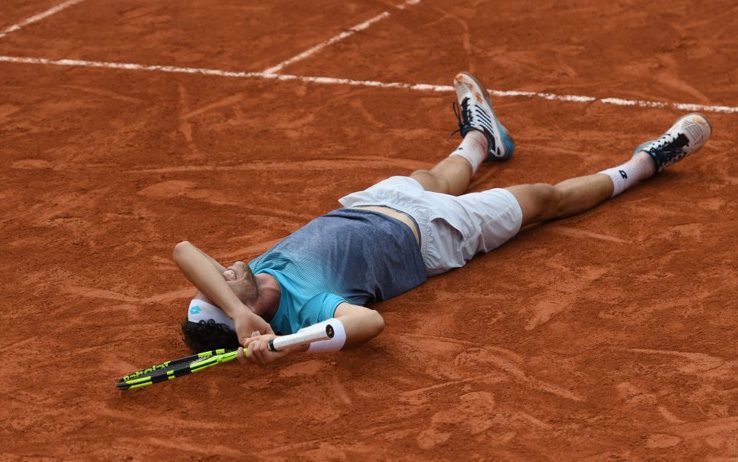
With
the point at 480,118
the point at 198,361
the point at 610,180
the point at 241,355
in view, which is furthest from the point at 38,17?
the point at 241,355

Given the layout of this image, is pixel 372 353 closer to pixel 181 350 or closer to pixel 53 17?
pixel 181 350

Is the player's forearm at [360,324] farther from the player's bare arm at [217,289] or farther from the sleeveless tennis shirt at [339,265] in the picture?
the player's bare arm at [217,289]

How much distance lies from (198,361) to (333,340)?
0.69 meters

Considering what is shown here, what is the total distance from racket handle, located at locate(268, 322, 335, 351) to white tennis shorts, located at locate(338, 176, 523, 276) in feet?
4.11

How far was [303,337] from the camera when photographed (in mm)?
6035

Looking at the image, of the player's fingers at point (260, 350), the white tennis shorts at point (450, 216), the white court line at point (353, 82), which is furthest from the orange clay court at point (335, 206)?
the player's fingers at point (260, 350)

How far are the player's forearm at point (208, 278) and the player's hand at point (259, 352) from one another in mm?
202

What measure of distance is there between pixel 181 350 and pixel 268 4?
20.9ft

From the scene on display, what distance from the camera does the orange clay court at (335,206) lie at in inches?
229

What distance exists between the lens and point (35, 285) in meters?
7.38

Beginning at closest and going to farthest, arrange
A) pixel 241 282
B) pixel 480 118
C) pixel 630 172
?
pixel 241 282
pixel 630 172
pixel 480 118

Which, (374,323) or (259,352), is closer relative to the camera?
(259,352)

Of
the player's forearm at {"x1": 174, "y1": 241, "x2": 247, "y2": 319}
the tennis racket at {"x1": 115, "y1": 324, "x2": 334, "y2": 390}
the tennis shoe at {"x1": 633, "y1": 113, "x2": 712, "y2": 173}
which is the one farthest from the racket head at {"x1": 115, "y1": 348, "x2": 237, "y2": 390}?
the tennis shoe at {"x1": 633, "y1": 113, "x2": 712, "y2": 173}

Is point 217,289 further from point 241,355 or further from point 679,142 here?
point 679,142
